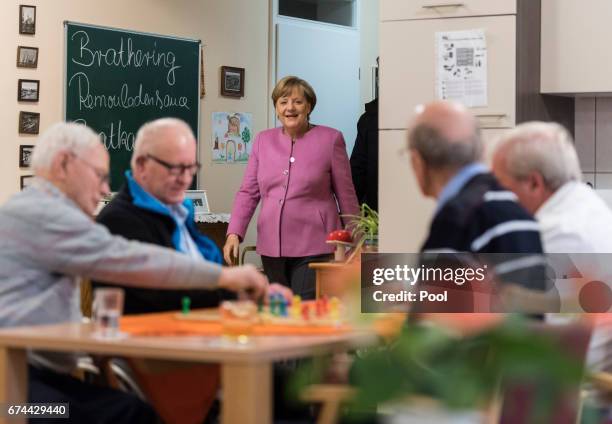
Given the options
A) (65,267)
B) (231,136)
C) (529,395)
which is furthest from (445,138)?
(231,136)

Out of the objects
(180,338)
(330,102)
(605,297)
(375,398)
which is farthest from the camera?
(330,102)

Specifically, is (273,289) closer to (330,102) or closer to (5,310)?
(5,310)

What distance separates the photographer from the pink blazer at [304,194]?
18.2ft

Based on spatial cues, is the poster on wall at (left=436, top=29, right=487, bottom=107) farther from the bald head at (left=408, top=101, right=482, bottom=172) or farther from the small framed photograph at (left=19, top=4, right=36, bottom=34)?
the small framed photograph at (left=19, top=4, right=36, bottom=34)

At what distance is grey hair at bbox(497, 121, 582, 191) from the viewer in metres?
2.99

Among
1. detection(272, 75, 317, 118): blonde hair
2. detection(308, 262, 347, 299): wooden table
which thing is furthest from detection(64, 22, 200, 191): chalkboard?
detection(308, 262, 347, 299): wooden table

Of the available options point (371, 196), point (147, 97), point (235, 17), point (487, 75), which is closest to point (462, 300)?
point (487, 75)

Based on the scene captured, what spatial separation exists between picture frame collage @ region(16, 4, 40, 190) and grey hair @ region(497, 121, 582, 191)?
3.95m

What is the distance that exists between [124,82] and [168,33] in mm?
498

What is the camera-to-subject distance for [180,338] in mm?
2469

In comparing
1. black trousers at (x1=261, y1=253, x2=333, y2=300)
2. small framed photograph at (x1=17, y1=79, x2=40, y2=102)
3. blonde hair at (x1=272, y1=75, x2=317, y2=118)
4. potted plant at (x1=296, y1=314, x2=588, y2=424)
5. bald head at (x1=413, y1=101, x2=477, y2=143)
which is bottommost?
black trousers at (x1=261, y1=253, x2=333, y2=300)

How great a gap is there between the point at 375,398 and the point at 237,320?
1.53 m

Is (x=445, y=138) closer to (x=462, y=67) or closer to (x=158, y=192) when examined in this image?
(x=158, y=192)

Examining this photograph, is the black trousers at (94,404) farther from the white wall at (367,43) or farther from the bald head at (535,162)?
the white wall at (367,43)
